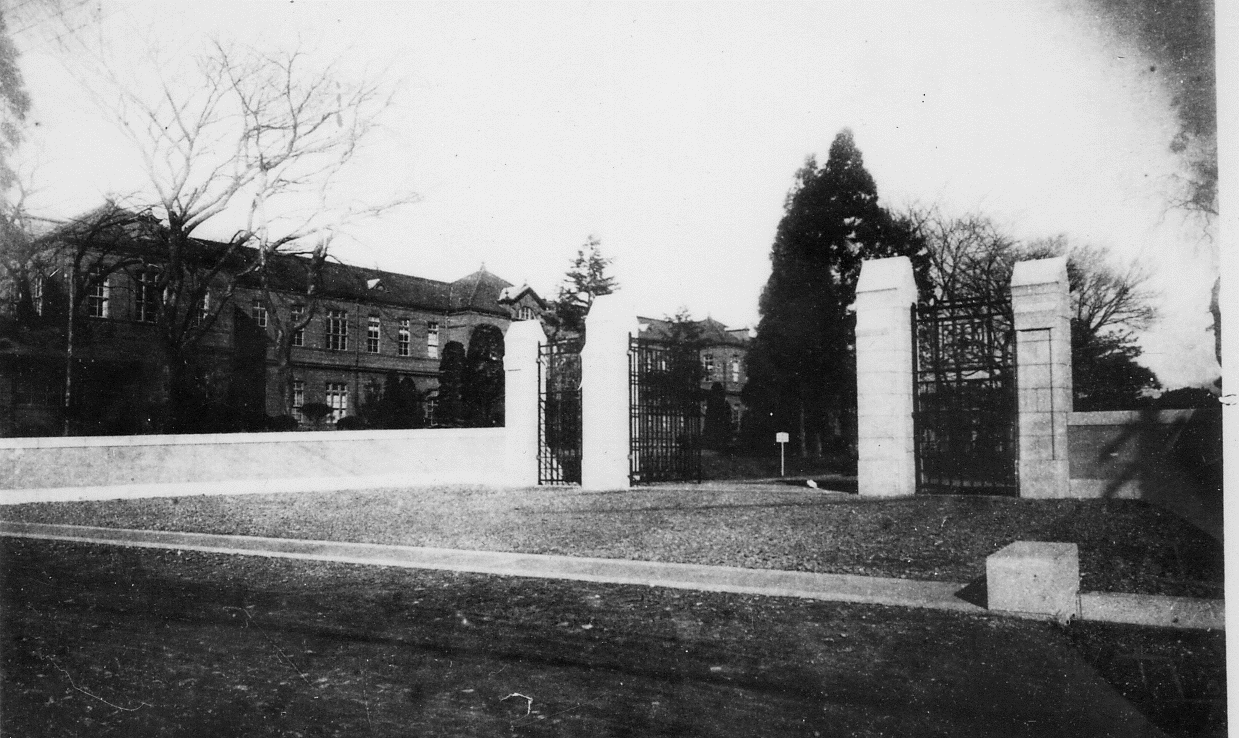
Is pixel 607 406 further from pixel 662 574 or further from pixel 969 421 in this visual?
pixel 662 574

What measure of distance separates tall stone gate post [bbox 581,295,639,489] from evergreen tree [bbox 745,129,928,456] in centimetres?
1280

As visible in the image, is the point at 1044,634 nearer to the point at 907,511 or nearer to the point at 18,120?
the point at 907,511

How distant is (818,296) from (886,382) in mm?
18379

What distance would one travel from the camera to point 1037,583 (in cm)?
575

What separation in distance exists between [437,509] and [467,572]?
5.97 metres

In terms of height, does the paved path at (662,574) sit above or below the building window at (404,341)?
below

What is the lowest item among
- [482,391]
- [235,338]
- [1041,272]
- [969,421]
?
[969,421]

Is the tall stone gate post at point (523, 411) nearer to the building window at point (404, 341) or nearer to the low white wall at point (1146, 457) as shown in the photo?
the low white wall at point (1146, 457)

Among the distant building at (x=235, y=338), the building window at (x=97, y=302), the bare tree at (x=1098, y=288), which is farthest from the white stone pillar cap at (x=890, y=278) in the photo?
the building window at (x=97, y=302)

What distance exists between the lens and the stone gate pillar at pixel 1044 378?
500 inches

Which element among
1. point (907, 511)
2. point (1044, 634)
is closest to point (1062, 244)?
point (907, 511)

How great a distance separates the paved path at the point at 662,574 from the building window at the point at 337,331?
30827 mm

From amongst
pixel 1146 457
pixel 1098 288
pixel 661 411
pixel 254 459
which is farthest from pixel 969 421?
pixel 254 459

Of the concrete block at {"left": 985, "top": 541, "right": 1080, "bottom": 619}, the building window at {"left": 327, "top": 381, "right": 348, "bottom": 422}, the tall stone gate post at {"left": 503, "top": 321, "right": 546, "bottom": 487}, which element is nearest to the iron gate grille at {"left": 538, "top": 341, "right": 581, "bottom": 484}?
the tall stone gate post at {"left": 503, "top": 321, "right": 546, "bottom": 487}
